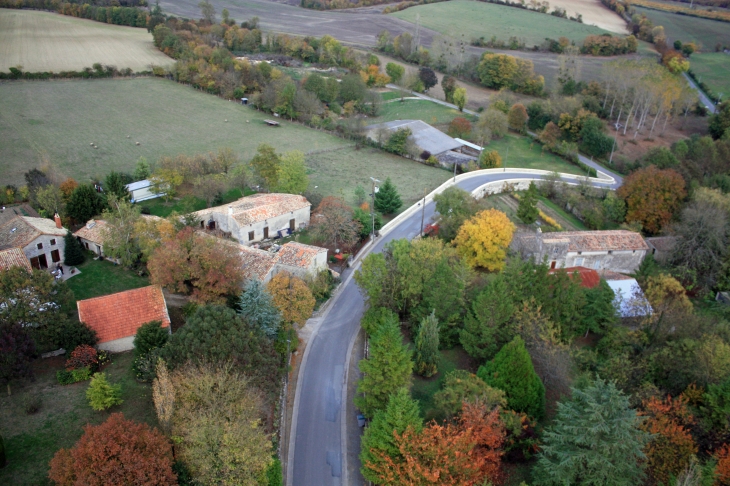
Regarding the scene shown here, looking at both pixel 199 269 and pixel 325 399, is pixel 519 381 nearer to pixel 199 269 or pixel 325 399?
pixel 325 399

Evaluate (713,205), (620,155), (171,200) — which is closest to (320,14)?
(620,155)

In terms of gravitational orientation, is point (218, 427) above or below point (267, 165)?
above

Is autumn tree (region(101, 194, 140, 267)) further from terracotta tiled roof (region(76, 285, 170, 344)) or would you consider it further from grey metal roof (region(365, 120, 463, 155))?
grey metal roof (region(365, 120, 463, 155))

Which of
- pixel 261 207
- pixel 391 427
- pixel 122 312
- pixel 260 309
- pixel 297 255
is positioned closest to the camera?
pixel 391 427

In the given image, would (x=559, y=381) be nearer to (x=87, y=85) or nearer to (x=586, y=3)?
(x=87, y=85)

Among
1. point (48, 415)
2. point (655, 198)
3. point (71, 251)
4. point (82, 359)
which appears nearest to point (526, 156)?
point (655, 198)

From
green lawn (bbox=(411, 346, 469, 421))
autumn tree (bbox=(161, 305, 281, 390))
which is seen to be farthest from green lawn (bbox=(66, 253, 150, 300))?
green lawn (bbox=(411, 346, 469, 421))
